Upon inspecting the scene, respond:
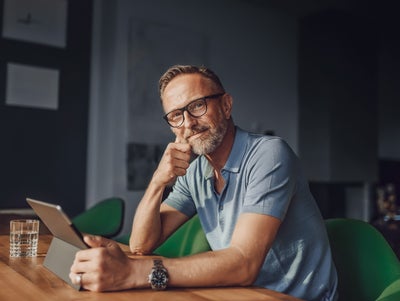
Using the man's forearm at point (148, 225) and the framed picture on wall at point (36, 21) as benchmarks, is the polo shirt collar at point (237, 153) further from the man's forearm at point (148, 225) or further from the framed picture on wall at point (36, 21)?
the framed picture on wall at point (36, 21)

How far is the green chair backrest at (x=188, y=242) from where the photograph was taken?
1.90 m

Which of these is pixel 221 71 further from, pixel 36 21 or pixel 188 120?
pixel 188 120

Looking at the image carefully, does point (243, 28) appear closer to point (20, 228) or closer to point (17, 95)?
point (17, 95)

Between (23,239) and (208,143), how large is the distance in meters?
0.70

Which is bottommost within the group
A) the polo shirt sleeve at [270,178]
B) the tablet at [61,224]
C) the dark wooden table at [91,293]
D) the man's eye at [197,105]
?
the dark wooden table at [91,293]

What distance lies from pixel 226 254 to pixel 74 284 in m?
0.37

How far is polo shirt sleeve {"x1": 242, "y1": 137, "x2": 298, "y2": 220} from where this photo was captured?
4.32 feet

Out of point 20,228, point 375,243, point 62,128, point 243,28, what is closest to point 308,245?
point 375,243

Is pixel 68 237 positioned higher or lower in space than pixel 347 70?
lower

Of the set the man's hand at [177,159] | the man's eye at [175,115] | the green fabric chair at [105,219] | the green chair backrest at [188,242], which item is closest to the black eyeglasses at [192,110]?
the man's eye at [175,115]

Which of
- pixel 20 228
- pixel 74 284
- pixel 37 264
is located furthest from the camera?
pixel 20 228

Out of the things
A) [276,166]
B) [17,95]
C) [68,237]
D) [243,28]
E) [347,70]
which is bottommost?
[68,237]

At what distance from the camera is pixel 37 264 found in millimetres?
1401

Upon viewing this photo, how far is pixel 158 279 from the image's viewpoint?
3.57 feet
